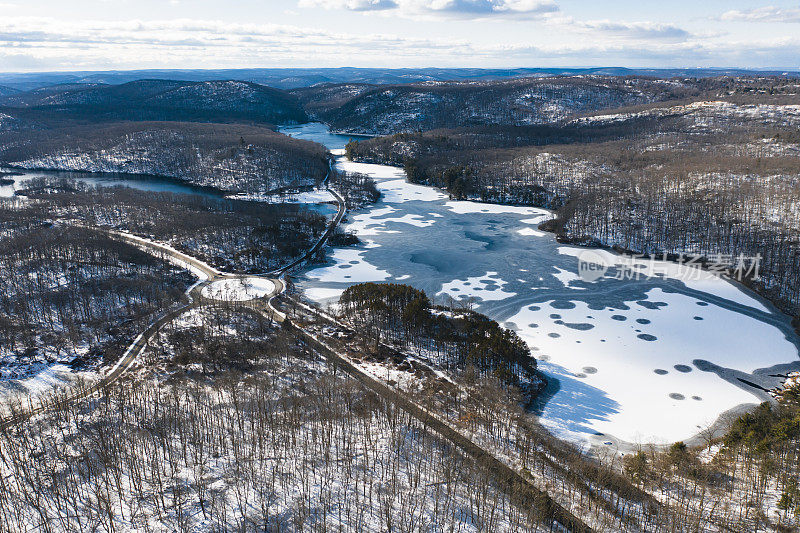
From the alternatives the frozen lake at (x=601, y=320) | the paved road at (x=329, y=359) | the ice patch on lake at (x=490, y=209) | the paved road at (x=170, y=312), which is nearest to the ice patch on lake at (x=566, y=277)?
the frozen lake at (x=601, y=320)

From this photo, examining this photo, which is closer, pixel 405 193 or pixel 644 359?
pixel 644 359

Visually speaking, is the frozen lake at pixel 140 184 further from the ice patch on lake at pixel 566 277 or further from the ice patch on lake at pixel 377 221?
the ice patch on lake at pixel 566 277

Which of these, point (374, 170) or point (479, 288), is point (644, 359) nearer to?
point (479, 288)

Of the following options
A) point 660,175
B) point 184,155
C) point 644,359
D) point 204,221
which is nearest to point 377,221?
point 204,221

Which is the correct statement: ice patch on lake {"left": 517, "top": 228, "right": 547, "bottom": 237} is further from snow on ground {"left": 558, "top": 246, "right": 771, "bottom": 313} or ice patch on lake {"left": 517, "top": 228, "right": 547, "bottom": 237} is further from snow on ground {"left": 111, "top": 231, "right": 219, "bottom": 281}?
snow on ground {"left": 111, "top": 231, "right": 219, "bottom": 281}

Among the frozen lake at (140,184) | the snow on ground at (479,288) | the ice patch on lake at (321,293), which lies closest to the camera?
the ice patch on lake at (321,293)
